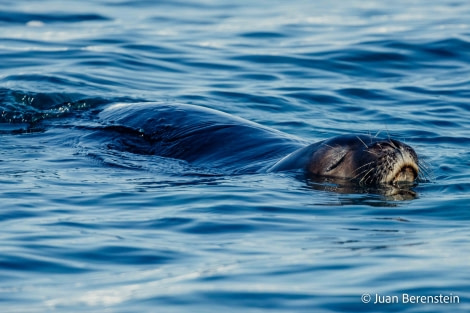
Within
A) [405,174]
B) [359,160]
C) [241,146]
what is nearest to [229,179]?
[241,146]

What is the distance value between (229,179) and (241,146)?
711 millimetres

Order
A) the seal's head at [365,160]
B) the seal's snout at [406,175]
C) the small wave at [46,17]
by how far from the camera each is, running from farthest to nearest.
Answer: the small wave at [46,17] → the seal's snout at [406,175] → the seal's head at [365,160]

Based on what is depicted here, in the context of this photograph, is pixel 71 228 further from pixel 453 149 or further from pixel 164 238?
pixel 453 149

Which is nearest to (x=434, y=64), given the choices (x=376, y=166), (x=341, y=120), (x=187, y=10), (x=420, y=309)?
(x=341, y=120)

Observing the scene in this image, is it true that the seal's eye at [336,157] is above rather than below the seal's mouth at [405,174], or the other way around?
above

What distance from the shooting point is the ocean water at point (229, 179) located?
20.4 ft

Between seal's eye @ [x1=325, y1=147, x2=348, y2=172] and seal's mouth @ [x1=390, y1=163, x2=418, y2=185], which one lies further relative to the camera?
seal's eye @ [x1=325, y1=147, x2=348, y2=172]

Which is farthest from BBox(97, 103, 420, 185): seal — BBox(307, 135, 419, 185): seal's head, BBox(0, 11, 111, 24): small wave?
BBox(0, 11, 111, 24): small wave

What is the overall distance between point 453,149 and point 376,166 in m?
2.84

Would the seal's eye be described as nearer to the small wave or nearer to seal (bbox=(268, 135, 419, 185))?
seal (bbox=(268, 135, 419, 185))

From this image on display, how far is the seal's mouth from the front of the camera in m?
8.64

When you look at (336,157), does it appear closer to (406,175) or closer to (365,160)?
(365,160)

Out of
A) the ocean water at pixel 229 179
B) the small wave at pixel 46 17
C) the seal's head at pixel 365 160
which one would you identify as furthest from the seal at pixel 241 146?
the small wave at pixel 46 17

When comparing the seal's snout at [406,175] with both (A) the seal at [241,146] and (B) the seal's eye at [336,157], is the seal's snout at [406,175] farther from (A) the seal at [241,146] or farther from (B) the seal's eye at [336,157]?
(B) the seal's eye at [336,157]
